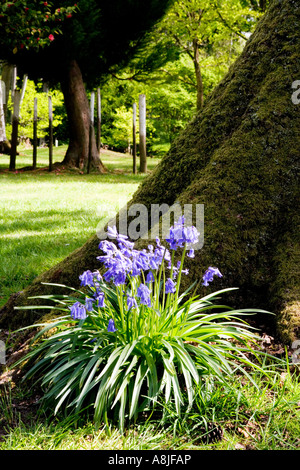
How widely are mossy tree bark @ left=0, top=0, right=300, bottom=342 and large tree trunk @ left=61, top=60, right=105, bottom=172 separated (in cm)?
1313

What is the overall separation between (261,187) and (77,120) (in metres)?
14.1

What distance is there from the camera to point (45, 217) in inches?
287

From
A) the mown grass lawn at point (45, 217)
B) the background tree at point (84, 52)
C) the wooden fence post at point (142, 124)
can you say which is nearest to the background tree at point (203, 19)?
the background tree at point (84, 52)

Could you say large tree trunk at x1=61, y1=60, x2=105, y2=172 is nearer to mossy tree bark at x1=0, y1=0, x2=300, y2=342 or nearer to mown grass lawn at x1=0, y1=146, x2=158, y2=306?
mown grass lawn at x1=0, y1=146, x2=158, y2=306

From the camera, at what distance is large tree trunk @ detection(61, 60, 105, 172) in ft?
52.1

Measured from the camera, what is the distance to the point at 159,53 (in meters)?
17.9

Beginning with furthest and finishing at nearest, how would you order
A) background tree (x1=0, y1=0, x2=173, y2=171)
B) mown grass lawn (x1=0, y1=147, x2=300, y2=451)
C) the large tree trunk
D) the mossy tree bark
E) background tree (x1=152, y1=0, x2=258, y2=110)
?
background tree (x1=152, y1=0, x2=258, y2=110)
the large tree trunk
background tree (x1=0, y1=0, x2=173, y2=171)
the mossy tree bark
mown grass lawn (x1=0, y1=147, x2=300, y2=451)

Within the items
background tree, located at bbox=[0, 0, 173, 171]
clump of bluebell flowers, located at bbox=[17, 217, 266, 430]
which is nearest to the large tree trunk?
background tree, located at bbox=[0, 0, 173, 171]

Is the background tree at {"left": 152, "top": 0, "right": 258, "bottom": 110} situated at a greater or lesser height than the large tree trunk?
greater

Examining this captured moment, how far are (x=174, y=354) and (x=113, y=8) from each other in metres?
16.0

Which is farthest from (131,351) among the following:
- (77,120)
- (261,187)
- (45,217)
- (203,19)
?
(203,19)

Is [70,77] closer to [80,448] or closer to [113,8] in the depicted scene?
[113,8]

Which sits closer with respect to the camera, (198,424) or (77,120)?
(198,424)

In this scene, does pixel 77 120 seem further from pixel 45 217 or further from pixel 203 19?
pixel 45 217
